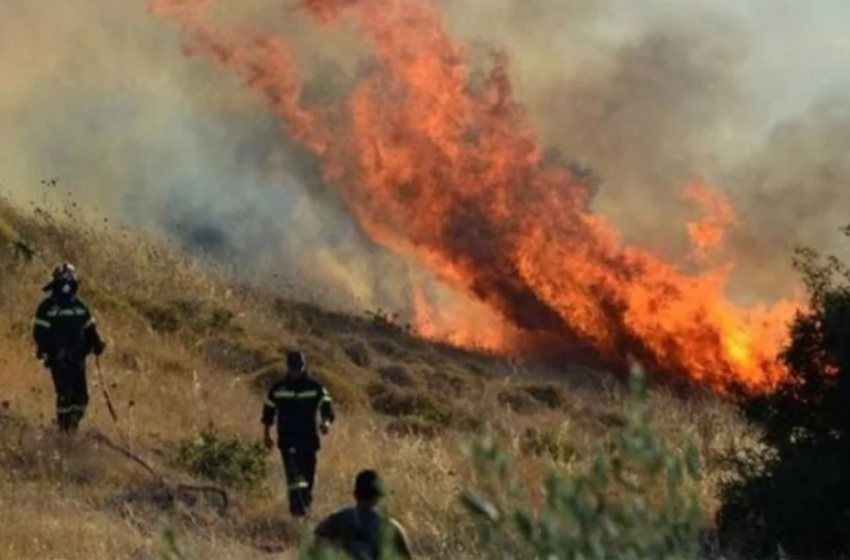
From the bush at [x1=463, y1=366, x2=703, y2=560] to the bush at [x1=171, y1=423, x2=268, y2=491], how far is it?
1392 centimetres

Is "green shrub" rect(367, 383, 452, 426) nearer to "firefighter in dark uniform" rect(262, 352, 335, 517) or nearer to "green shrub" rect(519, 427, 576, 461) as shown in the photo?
"green shrub" rect(519, 427, 576, 461)

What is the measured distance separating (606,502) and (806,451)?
11.4 m

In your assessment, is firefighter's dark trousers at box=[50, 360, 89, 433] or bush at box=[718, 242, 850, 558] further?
firefighter's dark trousers at box=[50, 360, 89, 433]

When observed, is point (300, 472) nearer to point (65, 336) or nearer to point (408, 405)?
point (65, 336)

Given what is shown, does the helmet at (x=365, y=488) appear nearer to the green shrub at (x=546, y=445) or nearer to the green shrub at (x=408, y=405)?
the green shrub at (x=546, y=445)

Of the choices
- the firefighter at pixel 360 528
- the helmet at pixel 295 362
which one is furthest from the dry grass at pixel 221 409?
the helmet at pixel 295 362

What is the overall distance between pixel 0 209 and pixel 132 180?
1008 centimetres

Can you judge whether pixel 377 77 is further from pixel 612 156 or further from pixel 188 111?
pixel 188 111

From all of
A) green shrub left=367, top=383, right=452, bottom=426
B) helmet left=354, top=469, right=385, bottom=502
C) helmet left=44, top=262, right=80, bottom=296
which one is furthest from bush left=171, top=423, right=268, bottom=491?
helmet left=354, top=469, right=385, bottom=502

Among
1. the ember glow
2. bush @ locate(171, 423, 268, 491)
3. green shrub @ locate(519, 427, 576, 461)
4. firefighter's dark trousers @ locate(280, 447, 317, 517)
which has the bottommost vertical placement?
firefighter's dark trousers @ locate(280, 447, 317, 517)

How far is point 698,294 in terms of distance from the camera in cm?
3272

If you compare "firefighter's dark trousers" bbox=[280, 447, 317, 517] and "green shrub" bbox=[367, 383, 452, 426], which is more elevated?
"green shrub" bbox=[367, 383, 452, 426]

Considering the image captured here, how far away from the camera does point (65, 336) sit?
17.8 metres

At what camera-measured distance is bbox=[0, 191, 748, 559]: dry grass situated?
15305mm
